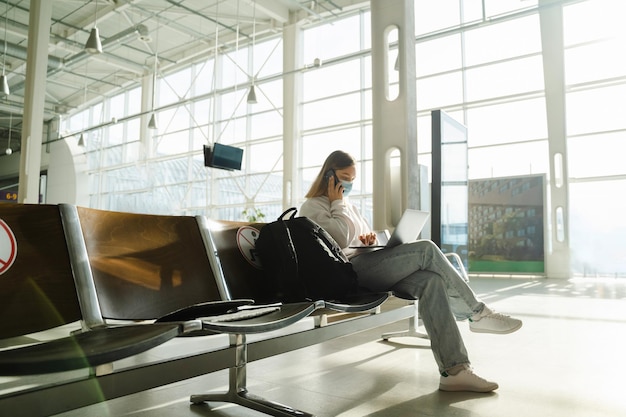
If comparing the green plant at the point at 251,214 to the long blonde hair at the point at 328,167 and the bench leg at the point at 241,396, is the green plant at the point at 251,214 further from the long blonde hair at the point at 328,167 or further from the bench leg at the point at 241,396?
the bench leg at the point at 241,396

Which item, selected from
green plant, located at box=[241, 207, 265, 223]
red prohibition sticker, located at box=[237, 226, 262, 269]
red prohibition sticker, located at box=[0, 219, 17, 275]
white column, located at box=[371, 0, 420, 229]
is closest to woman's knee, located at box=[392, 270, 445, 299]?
red prohibition sticker, located at box=[237, 226, 262, 269]

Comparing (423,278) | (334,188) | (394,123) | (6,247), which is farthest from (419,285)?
(394,123)

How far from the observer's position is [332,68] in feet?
39.5

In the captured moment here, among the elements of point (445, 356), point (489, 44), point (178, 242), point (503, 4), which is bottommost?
point (445, 356)

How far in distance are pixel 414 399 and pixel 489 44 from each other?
952cm

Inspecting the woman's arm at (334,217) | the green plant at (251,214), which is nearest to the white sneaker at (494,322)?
the woman's arm at (334,217)

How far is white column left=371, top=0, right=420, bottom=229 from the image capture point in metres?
4.73

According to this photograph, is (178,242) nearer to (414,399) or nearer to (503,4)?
(414,399)

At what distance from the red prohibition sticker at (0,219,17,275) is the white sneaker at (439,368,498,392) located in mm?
1690

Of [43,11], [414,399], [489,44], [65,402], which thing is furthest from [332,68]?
[65,402]

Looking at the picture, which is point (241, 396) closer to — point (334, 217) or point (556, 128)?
point (334, 217)

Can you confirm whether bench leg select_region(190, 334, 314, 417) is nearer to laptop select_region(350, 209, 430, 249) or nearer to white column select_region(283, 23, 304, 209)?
laptop select_region(350, 209, 430, 249)

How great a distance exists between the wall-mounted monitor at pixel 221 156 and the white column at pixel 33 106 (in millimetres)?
2312

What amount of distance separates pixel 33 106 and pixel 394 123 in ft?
16.2
